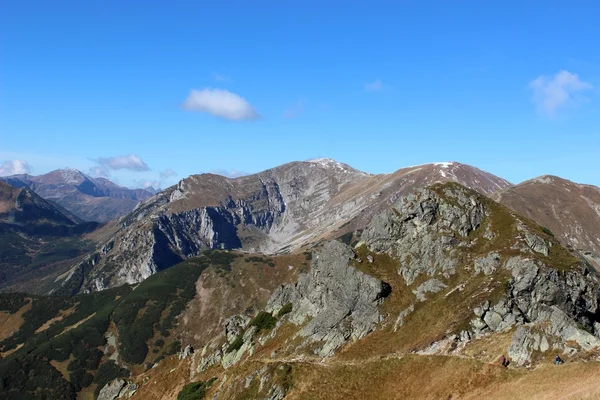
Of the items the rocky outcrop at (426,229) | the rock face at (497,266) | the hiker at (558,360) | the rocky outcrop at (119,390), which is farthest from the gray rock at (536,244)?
the rocky outcrop at (119,390)

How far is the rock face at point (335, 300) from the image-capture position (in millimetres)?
80188

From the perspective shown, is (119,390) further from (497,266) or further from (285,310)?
(497,266)

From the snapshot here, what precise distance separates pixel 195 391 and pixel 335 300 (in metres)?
33.3

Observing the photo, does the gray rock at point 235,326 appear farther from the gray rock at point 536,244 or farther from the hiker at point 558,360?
the hiker at point 558,360

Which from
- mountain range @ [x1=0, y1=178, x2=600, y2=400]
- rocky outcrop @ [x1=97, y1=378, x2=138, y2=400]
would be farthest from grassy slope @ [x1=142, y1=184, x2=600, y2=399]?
rocky outcrop @ [x1=97, y1=378, x2=138, y2=400]

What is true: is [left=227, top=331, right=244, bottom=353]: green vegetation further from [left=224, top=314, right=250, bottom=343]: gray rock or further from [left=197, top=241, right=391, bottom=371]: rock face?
[left=224, top=314, right=250, bottom=343]: gray rock

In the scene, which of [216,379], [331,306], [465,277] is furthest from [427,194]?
[216,379]

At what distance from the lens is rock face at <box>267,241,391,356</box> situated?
80.2 m

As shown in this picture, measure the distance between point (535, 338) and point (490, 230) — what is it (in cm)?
3759

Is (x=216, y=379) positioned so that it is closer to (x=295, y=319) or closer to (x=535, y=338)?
(x=295, y=319)

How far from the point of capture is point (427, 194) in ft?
328

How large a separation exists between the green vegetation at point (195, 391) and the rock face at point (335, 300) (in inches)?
870

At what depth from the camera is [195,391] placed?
8756 centimetres

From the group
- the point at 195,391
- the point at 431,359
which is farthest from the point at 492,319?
the point at 195,391
